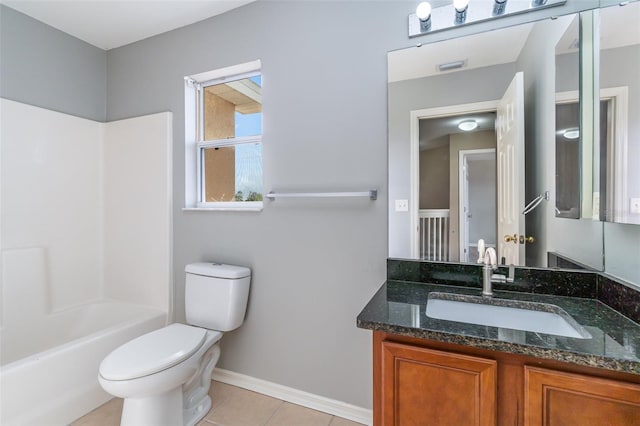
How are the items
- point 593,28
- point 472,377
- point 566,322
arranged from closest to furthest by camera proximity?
point 472,377 → point 566,322 → point 593,28

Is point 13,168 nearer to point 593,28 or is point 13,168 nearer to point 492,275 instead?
point 492,275

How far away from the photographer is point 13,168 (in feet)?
6.50

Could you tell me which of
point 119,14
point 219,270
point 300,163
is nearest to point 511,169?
point 300,163

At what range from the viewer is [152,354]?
1.44 m

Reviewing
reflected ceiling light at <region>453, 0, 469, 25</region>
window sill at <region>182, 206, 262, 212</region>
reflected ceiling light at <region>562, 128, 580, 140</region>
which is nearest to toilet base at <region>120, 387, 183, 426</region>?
window sill at <region>182, 206, 262, 212</region>

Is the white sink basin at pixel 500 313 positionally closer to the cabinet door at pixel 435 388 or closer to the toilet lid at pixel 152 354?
the cabinet door at pixel 435 388

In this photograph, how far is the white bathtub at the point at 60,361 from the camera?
1.45 meters

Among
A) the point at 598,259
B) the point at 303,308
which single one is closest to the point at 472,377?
the point at 598,259

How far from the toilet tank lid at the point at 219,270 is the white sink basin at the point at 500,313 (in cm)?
109

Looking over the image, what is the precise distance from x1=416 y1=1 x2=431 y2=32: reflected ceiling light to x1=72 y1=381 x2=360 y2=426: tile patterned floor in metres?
2.08

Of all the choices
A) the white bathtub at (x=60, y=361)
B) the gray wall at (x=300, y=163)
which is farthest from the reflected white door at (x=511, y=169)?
the white bathtub at (x=60, y=361)

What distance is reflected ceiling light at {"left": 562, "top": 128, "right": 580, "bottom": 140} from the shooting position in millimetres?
1239

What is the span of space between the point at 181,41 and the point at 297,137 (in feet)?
3.93

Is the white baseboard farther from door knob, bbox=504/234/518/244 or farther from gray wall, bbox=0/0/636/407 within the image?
door knob, bbox=504/234/518/244
